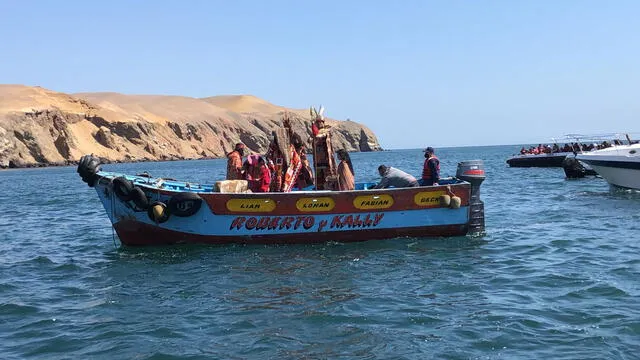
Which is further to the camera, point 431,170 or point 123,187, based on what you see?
point 431,170

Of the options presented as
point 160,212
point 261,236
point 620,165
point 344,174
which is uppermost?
point 344,174

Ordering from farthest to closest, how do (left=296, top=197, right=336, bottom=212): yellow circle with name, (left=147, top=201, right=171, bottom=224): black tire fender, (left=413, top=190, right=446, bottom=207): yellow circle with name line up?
(left=413, top=190, right=446, bottom=207): yellow circle with name → (left=296, top=197, right=336, bottom=212): yellow circle with name → (left=147, top=201, right=171, bottom=224): black tire fender

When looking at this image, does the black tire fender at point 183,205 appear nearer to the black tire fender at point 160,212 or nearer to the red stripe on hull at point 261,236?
the black tire fender at point 160,212

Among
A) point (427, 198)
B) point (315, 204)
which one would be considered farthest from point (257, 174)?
point (427, 198)

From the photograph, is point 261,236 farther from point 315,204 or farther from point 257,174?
point 257,174

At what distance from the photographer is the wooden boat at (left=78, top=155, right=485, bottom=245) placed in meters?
12.9

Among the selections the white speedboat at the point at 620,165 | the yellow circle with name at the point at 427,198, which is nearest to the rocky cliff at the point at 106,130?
the white speedboat at the point at 620,165

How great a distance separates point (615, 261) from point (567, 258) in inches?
32.0

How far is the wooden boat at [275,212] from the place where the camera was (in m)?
12.9

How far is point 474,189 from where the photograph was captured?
45.0ft

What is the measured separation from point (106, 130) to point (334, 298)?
4129 inches

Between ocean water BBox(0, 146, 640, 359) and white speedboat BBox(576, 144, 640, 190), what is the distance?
24.9ft

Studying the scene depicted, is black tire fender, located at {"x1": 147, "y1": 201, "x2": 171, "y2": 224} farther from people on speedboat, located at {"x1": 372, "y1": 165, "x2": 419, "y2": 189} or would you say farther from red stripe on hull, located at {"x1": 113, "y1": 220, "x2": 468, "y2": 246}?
people on speedboat, located at {"x1": 372, "y1": 165, "x2": 419, "y2": 189}

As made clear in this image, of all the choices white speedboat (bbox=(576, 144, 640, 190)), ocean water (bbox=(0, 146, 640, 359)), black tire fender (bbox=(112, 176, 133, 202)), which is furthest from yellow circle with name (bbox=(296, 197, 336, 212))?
white speedboat (bbox=(576, 144, 640, 190))
